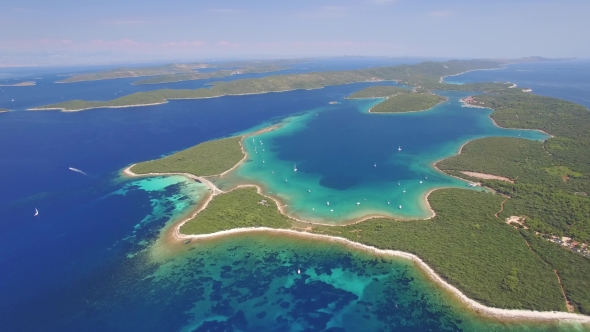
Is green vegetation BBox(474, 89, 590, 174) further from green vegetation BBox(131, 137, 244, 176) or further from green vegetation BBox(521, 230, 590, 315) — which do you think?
green vegetation BBox(131, 137, 244, 176)

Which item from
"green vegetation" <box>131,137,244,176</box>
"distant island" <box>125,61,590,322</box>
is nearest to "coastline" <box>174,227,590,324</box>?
"distant island" <box>125,61,590,322</box>

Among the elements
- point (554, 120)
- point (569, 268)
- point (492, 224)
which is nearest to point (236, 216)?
point (492, 224)

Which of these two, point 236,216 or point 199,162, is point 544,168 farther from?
point 199,162

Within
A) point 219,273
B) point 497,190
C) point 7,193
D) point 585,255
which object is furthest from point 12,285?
point 497,190

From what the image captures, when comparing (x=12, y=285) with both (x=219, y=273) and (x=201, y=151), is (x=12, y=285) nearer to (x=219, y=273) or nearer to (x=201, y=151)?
(x=219, y=273)

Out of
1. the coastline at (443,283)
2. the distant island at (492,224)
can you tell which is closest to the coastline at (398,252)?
the coastline at (443,283)

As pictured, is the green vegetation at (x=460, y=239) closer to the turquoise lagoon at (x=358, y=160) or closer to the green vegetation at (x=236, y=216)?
the green vegetation at (x=236, y=216)

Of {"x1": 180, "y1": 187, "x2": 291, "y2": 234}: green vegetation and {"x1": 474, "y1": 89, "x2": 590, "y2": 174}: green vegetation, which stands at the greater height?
{"x1": 474, "y1": 89, "x2": 590, "y2": 174}: green vegetation
